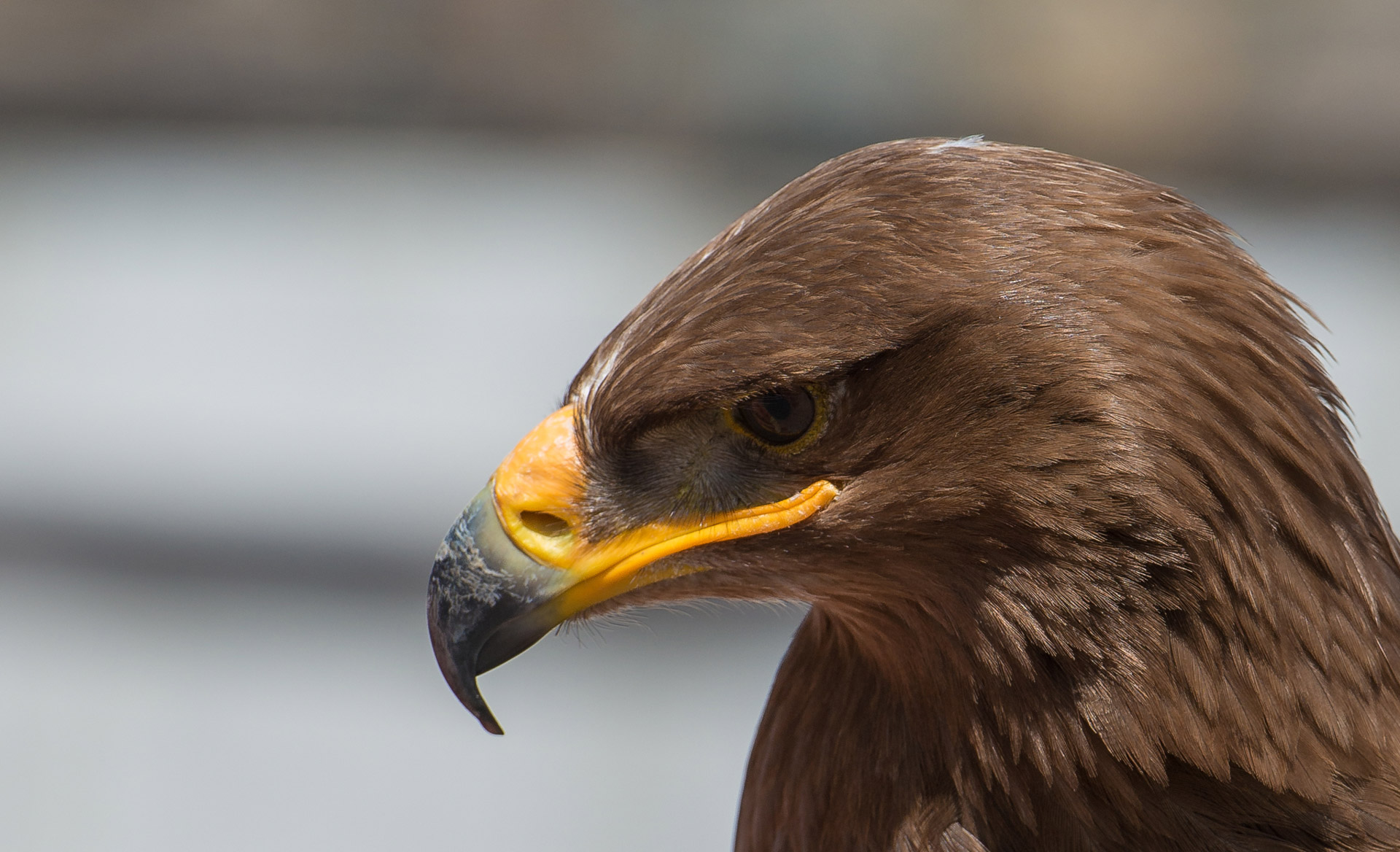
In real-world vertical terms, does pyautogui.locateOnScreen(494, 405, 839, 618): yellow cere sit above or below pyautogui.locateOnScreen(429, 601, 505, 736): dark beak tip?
above

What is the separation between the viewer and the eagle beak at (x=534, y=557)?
5.29ft

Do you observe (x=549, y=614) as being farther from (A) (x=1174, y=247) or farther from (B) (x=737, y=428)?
(A) (x=1174, y=247)

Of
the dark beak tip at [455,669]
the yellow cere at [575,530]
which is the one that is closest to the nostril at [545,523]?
the yellow cere at [575,530]

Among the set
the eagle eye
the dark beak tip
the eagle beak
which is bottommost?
the dark beak tip

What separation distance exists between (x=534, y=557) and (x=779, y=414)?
331 mm

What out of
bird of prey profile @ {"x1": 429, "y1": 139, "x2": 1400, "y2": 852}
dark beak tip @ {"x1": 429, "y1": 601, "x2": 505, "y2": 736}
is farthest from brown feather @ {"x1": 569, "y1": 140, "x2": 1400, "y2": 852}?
dark beak tip @ {"x1": 429, "y1": 601, "x2": 505, "y2": 736}

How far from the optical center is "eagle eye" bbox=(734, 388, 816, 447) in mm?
1533

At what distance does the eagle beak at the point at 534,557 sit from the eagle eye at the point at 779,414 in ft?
0.23

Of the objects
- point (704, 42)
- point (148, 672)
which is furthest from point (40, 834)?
point (704, 42)

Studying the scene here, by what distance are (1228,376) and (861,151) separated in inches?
19.1

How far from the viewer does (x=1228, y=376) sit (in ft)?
4.87

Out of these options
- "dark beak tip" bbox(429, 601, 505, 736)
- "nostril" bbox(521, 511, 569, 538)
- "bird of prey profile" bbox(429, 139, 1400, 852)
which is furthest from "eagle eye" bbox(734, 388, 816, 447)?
"dark beak tip" bbox(429, 601, 505, 736)

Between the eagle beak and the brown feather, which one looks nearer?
the brown feather

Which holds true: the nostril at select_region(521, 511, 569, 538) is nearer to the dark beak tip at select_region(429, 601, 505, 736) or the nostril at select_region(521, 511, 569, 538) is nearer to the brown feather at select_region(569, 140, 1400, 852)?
the brown feather at select_region(569, 140, 1400, 852)
